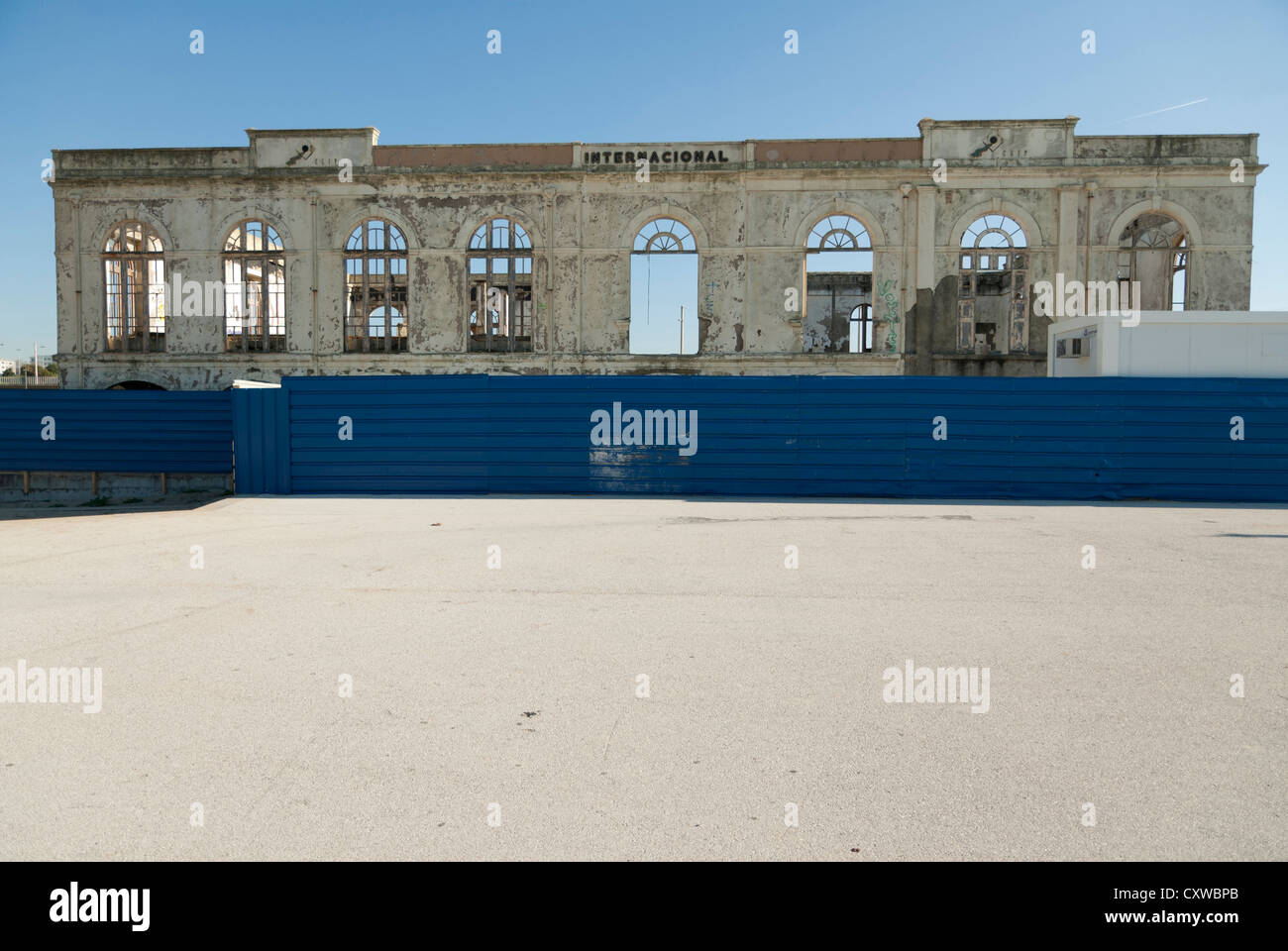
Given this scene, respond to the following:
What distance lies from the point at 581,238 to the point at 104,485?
45.4 ft

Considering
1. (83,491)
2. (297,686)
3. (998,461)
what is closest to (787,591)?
(297,686)

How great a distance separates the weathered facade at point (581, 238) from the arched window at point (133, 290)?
64 millimetres

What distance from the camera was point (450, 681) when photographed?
5.16 metres

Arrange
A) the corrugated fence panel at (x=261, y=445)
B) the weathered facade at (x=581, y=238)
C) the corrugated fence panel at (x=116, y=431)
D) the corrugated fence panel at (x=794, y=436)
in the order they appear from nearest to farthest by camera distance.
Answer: the corrugated fence panel at (x=794, y=436)
the corrugated fence panel at (x=261, y=445)
the corrugated fence panel at (x=116, y=431)
the weathered facade at (x=581, y=238)

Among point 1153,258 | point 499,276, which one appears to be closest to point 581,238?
point 499,276

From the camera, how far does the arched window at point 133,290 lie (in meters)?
27.6

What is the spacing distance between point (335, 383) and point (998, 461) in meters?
12.5

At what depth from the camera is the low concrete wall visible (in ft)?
59.9

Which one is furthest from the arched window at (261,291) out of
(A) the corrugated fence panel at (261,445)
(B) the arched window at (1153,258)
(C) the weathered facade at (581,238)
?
(B) the arched window at (1153,258)

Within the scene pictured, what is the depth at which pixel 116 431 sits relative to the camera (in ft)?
60.4

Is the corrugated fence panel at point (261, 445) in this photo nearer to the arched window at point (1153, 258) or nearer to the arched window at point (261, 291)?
the arched window at point (261, 291)

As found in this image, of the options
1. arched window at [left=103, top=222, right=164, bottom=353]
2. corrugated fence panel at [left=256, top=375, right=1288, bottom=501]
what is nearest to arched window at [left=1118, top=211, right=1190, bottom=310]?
corrugated fence panel at [left=256, top=375, right=1288, bottom=501]

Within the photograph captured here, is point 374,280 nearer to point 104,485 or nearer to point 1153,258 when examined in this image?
point 104,485
